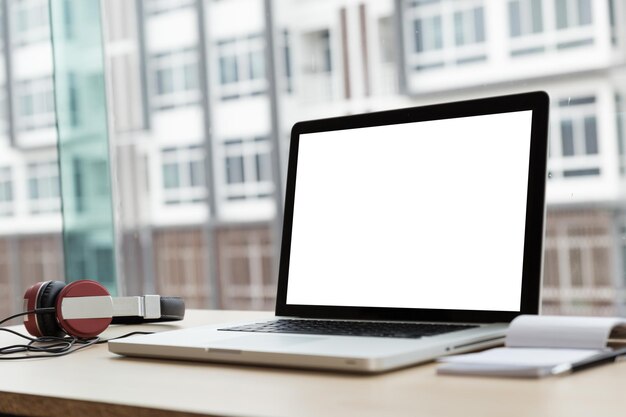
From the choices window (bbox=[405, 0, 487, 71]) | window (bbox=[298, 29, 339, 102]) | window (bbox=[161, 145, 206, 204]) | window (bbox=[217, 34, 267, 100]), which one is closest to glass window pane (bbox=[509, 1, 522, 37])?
window (bbox=[405, 0, 487, 71])

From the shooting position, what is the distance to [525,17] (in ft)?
15.7

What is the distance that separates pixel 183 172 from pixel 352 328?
18.0ft

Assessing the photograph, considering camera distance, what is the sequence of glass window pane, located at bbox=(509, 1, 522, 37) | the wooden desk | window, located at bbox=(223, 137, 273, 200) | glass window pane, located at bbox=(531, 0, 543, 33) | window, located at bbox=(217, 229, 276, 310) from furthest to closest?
window, located at bbox=(217, 229, 276, 310), window, located at bbox=(223, 137, 273, 200), glass window pane, located at bbox=(509, 1, 522, 37), glass window pane, located at bbox=(531, 0, 543, 33), the wooden desk

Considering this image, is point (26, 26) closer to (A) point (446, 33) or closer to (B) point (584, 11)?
(A) point (446, 33)

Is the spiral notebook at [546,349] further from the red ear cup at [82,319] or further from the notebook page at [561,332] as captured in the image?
the red ear cup at [82,319]

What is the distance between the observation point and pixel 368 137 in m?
1.09

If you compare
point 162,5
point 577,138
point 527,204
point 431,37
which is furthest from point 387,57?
point 527,204

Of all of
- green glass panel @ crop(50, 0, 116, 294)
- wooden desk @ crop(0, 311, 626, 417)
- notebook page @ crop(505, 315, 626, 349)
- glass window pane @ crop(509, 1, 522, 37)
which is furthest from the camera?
glass window pane @ crop(509, 1, 522, 37)

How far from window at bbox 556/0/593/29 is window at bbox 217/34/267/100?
2050 mm

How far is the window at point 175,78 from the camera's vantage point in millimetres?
6176

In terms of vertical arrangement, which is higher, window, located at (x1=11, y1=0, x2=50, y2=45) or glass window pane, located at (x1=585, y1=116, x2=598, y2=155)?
window, located at (x1=11, y1=0, x2=50, y2=45)

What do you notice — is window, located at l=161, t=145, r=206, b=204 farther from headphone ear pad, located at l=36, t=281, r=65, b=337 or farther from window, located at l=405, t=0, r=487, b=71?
headphone ear pad, located at l=36, t=281, r=65, b=337

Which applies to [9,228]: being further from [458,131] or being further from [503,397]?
[503,397]

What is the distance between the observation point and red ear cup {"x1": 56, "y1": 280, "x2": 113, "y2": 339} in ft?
3.60
